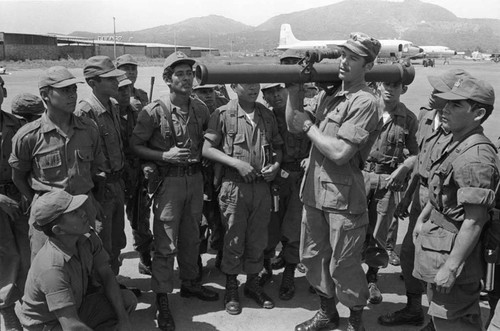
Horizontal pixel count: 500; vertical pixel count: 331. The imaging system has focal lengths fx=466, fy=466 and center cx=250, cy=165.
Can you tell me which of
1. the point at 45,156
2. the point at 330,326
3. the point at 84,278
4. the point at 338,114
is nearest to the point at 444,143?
the point at 338,114

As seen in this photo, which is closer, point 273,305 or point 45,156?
point 45,156

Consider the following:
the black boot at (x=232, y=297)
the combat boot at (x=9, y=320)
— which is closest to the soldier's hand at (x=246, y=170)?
the black boot at (x=232, y=297)

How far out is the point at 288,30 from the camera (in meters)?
87.9

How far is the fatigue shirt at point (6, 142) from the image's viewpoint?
385 cm

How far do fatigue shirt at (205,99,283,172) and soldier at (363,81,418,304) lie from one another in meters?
1.18

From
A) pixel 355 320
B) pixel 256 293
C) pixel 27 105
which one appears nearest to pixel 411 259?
pixel 355 320

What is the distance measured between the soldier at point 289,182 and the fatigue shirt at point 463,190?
1.67 meters

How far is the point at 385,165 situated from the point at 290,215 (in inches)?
42.9

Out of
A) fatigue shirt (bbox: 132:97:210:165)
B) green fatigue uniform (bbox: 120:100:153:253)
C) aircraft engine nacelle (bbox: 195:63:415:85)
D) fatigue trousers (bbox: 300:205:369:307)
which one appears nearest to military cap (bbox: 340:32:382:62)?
aircraft engine nacelle (bbox: 195:63:415:85)

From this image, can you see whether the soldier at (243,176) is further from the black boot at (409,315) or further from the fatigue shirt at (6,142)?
the fatigue shirt at (6,142)

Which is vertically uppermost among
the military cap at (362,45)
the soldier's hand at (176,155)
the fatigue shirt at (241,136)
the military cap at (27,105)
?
the military cap at (362,45)

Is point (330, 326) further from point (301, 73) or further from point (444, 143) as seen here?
point (301, 73)

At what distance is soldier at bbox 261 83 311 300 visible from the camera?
15.5ft

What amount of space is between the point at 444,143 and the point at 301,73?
1.14 metres
